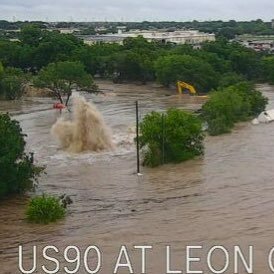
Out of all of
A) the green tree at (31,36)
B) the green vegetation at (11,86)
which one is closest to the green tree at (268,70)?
the green vegetation at (11,86)

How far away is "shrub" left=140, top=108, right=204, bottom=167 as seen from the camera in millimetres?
29156

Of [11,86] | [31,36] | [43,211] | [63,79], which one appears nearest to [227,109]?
[63,79]

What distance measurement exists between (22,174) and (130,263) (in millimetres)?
7342

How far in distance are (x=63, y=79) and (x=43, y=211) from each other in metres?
30.1

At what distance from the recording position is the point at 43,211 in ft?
68.5

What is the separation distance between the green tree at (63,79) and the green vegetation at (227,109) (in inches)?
520

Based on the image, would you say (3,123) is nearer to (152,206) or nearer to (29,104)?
(152,206)

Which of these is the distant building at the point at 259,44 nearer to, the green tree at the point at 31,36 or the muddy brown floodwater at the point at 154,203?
the green tree at the point at 31,36

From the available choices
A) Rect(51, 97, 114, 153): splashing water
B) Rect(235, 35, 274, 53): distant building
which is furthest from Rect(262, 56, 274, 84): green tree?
Rect(51, 97, 114, 153): splashing water

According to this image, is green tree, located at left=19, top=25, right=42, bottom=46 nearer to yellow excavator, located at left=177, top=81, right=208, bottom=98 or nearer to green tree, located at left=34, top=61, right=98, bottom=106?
yellow excavator, located at left=177, top=81, right=208, bottom=98

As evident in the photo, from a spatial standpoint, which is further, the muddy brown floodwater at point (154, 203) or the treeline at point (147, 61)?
the treeline at point (147, 61)

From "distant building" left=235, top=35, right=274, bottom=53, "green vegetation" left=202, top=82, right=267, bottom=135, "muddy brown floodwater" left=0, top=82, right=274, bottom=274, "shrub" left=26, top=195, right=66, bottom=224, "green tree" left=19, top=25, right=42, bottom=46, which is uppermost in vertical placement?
"green tree" left=19, top=25, right=42, bottom=46

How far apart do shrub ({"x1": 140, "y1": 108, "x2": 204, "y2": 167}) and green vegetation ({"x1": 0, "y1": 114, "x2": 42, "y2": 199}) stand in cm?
646

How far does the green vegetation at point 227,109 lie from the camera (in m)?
38.1
